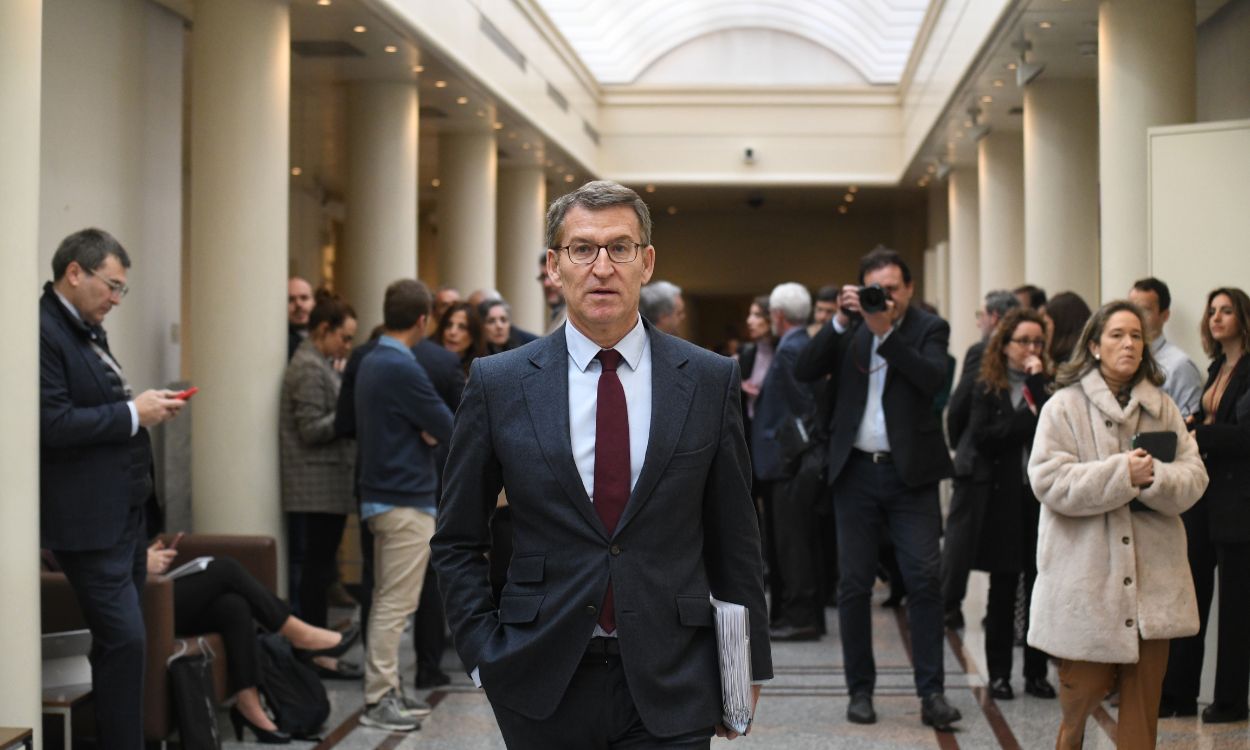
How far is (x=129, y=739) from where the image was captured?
5223 mm

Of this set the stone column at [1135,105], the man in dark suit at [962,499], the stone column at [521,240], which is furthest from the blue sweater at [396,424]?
the stone column at [521,240]

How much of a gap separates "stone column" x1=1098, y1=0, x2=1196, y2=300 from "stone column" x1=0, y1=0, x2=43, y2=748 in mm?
6127

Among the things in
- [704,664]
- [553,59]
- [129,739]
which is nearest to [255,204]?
[129,739]

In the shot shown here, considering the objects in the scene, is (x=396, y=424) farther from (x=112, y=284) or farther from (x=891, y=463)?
(x=891, y=463)

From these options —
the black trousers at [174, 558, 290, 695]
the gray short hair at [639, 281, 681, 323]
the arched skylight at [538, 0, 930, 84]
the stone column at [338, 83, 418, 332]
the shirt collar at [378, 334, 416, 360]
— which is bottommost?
the black trousers at [174, 558, 290, 695]

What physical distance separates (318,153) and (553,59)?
11.3ft

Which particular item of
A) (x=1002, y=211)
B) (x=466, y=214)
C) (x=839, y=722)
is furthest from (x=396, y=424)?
(x=1002, y=211)

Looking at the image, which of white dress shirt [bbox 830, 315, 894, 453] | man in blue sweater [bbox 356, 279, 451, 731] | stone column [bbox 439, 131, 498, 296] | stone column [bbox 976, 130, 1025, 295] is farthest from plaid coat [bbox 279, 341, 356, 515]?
stone column [bbox 976, 130, 1025, 295]

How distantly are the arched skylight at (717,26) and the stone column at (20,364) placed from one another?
14.6 meters

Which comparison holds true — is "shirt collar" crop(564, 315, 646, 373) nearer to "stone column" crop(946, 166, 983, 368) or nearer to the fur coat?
the fur coat

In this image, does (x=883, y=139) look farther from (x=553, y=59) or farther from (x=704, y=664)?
(x=704, y=664)

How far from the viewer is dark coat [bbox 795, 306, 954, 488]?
6.19m

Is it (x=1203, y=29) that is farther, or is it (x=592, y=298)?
(x=1203, y=29)

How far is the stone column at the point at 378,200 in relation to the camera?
11.1m
